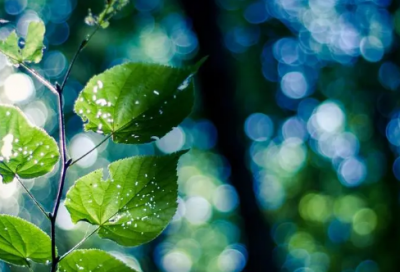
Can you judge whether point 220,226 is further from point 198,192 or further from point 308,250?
Result: point 308,250

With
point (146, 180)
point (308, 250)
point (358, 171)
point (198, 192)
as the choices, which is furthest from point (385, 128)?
point (146, 180)

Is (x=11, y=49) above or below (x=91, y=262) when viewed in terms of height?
above

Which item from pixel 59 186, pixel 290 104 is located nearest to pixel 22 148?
pixel 59 186

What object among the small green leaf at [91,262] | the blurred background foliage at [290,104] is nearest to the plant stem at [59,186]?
the small green leaf at [91,262]

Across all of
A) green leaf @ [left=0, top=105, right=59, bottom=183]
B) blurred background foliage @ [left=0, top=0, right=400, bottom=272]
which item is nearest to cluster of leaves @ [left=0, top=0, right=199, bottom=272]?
green leaf @ [left=0, top=105, right=59, bottom=183]

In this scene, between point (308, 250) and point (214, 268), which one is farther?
point (214, 268)

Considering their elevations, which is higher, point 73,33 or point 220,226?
point 73,33

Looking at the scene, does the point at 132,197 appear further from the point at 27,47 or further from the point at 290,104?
the point at 290,104
